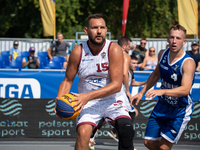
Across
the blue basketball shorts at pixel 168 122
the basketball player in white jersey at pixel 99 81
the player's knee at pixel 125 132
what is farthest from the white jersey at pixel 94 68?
the blue basketball shorts at pixel 168 122

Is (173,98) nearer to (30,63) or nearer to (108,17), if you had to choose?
(30,63)

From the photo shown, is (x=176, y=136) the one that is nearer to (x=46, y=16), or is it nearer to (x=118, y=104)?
(x=118, y=104)

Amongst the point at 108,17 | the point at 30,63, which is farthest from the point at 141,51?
the point at 108,17

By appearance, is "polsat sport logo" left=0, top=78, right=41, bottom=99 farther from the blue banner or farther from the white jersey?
the white jersey

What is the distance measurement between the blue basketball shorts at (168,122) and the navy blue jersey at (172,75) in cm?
9

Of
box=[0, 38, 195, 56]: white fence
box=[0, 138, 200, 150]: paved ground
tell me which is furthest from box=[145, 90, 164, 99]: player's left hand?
box=[0, 38, 195, 56]: white fence

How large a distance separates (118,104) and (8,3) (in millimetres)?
18823

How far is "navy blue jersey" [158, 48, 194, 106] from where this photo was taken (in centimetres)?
454

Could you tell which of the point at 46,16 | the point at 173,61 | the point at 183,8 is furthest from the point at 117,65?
the point at 46,16

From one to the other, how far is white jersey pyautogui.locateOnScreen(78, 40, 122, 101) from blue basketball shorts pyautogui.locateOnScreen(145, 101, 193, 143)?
803 mm

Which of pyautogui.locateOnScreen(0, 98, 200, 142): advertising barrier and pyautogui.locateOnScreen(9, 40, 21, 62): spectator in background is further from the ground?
pyautogui.locateOnScreen(9, 40, 21, 62): spectator in background

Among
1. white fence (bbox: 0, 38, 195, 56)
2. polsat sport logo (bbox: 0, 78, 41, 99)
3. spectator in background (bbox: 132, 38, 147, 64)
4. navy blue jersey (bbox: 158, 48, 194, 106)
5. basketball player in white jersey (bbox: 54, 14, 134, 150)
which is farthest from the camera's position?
white fence (bbox: 0, 38, 195, 56)

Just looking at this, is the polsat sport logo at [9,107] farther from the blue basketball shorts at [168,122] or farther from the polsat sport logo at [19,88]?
the blue basketball shorts at [168,122]

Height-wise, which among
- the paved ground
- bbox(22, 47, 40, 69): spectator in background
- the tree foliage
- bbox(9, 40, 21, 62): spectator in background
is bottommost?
the paved ground
